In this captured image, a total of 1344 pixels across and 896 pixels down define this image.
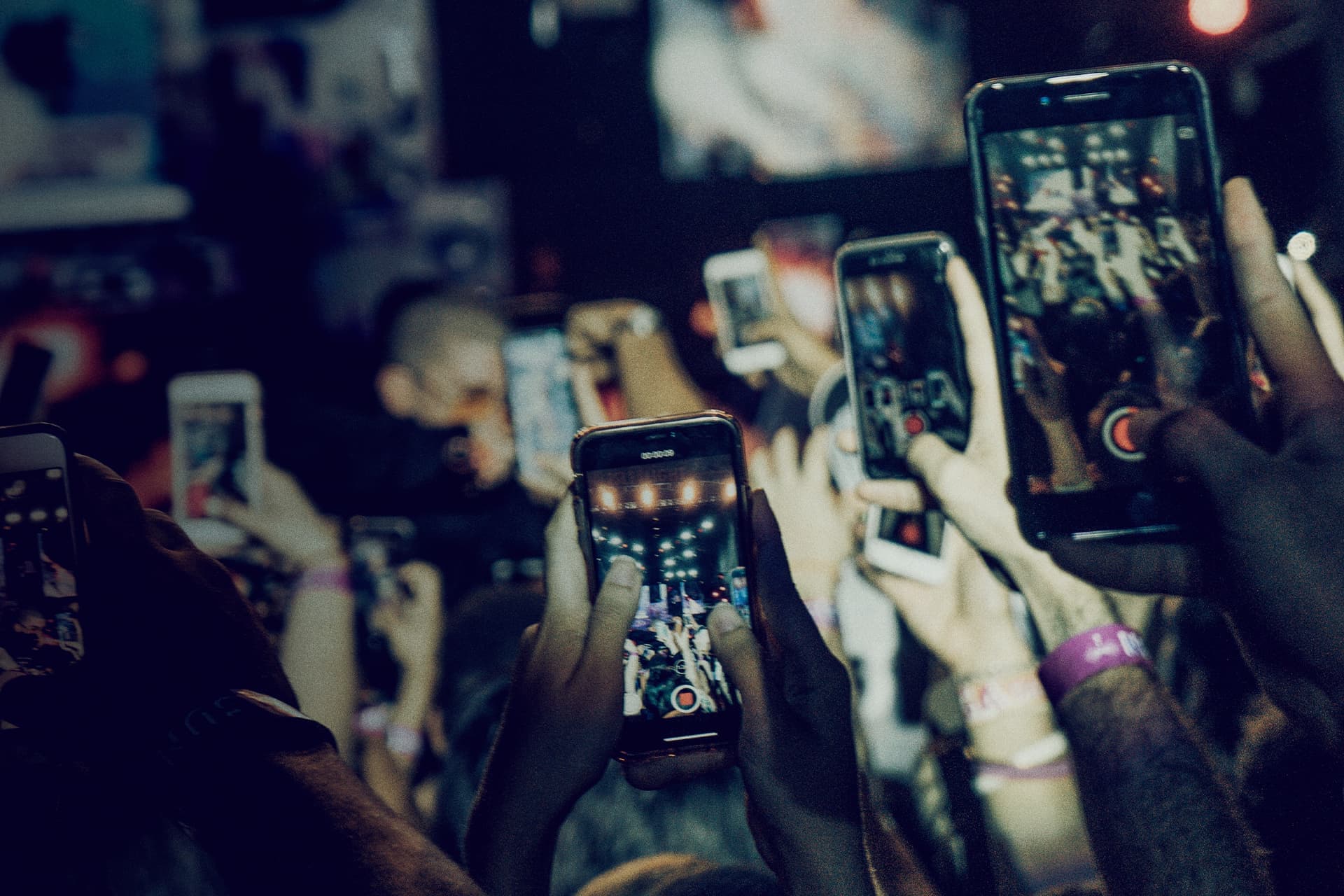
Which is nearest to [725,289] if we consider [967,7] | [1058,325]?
[1058,325]

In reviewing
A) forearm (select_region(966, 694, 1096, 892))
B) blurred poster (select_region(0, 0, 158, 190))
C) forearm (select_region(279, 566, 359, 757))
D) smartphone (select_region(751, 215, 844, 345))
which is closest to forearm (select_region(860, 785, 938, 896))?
forearm (select_region(966, 694, 1096, 892))

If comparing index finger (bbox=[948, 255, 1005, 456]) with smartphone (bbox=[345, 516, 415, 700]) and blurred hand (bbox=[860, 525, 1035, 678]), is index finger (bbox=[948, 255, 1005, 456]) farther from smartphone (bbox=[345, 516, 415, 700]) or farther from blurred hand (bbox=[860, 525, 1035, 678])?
smartphone (bbox=[345, 516, 415, 700])

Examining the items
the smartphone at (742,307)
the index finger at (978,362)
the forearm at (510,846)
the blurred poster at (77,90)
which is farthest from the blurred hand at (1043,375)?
the blurred poster at (77,90)

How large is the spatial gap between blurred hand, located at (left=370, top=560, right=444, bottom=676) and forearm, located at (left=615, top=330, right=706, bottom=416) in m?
0.53

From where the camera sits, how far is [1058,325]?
25.2 inches

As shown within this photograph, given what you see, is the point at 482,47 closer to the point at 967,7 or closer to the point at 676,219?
the point at 676,219

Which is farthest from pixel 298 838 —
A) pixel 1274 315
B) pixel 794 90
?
pixel 794 90

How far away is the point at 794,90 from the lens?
2184 mm

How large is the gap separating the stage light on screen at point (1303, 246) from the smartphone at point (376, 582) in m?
1.23

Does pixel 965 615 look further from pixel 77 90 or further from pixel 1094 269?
pixel 77 90

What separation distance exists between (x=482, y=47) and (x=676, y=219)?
0.76 m

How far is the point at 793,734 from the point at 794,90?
2.07 m

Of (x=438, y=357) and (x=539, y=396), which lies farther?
(x=438, y=357)

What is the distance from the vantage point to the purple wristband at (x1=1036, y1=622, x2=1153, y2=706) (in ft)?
2.26
